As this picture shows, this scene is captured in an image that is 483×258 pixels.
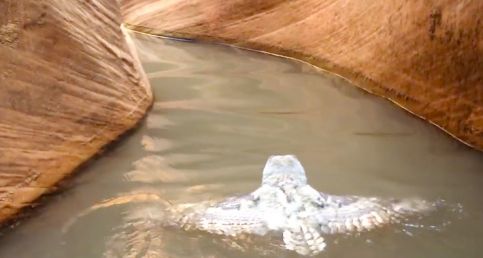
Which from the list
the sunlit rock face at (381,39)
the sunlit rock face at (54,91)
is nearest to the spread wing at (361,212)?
the sunlit rock face at (381,39)

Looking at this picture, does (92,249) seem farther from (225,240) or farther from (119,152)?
(119,152)

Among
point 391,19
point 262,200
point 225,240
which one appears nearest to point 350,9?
point 391,19

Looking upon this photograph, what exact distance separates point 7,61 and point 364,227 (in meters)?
1.75

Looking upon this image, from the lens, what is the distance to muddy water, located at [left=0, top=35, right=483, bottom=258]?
2.68 metres

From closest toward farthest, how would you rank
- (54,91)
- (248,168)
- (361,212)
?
(361,212), (54,91), (248,168)

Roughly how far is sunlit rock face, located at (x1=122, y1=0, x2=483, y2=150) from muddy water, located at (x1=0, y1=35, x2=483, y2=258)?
6.1 inches

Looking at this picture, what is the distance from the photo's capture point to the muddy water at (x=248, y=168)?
2.68 m

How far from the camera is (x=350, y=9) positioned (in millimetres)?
5207

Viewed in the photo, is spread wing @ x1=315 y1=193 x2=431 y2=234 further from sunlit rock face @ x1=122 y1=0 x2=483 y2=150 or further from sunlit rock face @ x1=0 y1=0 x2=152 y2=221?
sunlit rock face @ x1=0 y1=0 x2=152 y2=221

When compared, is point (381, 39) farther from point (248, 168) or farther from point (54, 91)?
point (54, 91)

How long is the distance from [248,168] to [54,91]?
1064mm

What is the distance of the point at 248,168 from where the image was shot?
3.43 metres

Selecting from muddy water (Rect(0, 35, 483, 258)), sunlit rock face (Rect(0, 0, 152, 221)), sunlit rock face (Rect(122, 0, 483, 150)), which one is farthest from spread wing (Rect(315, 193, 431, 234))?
sunlit rock face (Rect(0, 0, 152, 221))

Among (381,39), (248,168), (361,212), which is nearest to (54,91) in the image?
(248,168)
